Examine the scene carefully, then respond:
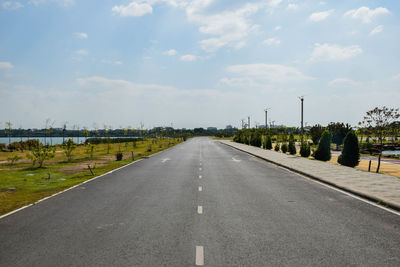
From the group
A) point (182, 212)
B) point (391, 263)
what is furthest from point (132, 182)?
point (391, 263)

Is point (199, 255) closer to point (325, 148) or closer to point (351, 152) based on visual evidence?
point (351, 152)

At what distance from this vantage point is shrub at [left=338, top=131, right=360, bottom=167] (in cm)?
2108

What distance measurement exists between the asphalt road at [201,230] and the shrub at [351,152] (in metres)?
11.5

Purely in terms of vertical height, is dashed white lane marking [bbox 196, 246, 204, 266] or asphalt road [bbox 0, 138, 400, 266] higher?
dashed white lane marking [bbox 196, 246, 204, 266]

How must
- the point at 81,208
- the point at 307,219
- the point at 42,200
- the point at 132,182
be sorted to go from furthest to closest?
the point at 132,182 → the point at 42,200 → the point at 81,208 → the point at 307,219

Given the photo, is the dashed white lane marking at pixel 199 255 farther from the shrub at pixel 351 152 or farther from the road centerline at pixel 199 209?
the shrub at pixel 351 152

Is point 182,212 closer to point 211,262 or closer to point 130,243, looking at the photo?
point 130,243

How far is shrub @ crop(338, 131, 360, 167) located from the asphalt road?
11.5 m

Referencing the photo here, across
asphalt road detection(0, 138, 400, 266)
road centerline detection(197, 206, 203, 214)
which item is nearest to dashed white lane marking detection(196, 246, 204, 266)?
asphalt road detection(0, 138, 400, 266)

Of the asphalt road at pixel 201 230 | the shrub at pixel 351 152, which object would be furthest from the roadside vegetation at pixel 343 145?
the asphalt road at pixel 201 230

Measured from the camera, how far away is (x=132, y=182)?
13820 mm

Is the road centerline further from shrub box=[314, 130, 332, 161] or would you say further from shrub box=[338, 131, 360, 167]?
shrub box=[314, 130, 332, 161]

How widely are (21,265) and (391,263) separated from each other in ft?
19.7

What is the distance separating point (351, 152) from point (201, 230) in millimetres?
18146
